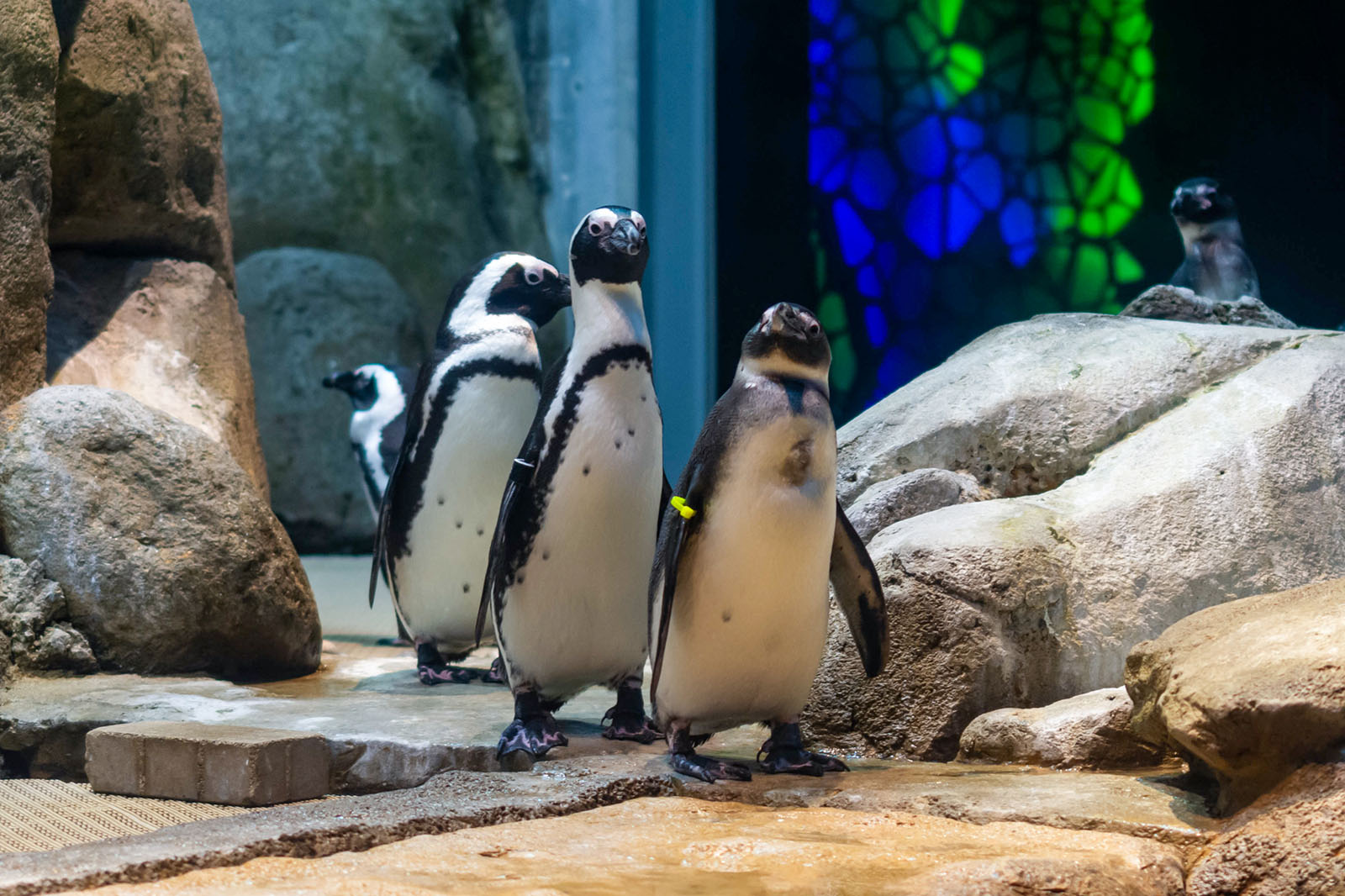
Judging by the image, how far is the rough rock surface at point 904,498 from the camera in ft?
13.3

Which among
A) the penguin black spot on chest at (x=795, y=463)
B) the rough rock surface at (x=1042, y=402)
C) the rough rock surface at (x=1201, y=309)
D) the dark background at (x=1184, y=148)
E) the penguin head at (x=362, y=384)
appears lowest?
the penguin black spot on chest at (x=795, y=463)

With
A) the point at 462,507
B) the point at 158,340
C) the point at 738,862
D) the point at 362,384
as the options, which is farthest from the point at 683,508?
the point at 362,384

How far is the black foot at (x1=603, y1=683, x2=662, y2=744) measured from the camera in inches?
137

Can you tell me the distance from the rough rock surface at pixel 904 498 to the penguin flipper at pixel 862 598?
0.77 m

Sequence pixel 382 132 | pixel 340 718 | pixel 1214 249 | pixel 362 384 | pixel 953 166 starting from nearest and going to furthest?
pixel 340 718
pixel 1214 249
pixel 362 384
pixel 953 166
pixel 382 132

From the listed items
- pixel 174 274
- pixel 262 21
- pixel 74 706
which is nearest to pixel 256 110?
pixel 262 21

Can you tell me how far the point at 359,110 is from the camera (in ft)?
34.0

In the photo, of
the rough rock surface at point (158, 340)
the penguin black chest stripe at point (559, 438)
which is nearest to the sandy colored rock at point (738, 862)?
the penguin black chest stripe at point (559, 438)

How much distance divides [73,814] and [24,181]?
2.65 metres

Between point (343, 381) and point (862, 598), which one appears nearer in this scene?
point (862, 598)

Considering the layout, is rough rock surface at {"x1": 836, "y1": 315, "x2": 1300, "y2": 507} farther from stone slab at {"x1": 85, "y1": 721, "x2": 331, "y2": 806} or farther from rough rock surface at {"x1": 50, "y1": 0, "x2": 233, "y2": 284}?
rough rock surface at {"x1": 50, "y1": 0, "x2": 233, "y2": 284}

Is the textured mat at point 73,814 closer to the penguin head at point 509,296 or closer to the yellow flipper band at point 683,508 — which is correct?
the yellow flipper band at point 683,508

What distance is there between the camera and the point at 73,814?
290 cm

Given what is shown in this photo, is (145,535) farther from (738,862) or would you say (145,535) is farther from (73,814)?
(738,862)
